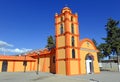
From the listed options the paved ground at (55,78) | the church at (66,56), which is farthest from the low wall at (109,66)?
the paved ground at (55,78)

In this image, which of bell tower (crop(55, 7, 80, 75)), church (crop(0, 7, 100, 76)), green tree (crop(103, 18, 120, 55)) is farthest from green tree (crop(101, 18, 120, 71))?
bell tower (crop(55, 7, 80, 75))

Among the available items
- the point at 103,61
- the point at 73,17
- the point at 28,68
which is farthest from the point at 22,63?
the point at 103,61

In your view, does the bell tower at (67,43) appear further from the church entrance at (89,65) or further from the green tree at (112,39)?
the green tree at (112,39)

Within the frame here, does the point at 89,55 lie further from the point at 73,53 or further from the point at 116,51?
the point at 116,51

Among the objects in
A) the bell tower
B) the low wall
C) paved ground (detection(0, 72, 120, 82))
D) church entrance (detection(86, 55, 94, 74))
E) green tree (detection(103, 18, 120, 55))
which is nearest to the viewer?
paved ground (detection(0, 72, 120, 82))

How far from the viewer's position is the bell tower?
26.4m

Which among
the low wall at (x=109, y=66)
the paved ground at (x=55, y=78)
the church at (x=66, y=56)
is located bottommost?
the paved ground at (x=55, y=78)

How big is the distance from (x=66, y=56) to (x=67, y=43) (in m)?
2.33

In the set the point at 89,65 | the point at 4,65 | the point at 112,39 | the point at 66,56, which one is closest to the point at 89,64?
the point at 89,65

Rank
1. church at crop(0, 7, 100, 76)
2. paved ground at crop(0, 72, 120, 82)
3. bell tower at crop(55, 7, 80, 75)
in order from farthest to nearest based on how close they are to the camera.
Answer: church at crop(0, 7, 100, 76)
bell tower at crop(55, 7, 80, 75)
paved ground at crop(0, 72, 120, 82)

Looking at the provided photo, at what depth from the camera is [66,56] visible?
26312 millimetres

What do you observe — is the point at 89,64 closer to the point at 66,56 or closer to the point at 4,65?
the point at 66,56

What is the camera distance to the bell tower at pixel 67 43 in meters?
26.4

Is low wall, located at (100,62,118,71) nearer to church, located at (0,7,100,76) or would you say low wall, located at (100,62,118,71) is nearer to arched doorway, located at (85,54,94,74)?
church, located at (0,7,100,76)
